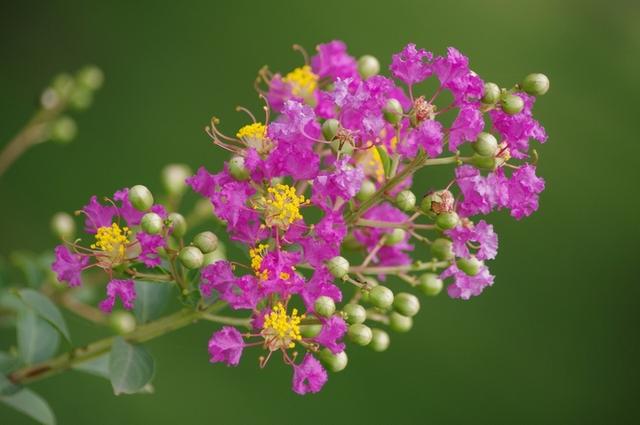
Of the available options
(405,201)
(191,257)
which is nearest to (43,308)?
(191,257)

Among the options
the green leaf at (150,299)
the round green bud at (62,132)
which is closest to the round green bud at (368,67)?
the green leaf at (150,299)

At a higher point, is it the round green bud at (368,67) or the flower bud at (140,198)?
the round green bud at (368,67)

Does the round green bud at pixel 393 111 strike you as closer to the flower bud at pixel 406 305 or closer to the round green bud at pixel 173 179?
the flower bud at pixel 406 305

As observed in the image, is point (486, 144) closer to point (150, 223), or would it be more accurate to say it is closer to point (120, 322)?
point (150, 223)

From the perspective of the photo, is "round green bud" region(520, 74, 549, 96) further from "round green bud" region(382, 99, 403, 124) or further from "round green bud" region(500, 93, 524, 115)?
"round green bud" region(382, 99, 403, 124)

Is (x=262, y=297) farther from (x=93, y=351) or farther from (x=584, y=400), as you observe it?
(x=584, y=400)

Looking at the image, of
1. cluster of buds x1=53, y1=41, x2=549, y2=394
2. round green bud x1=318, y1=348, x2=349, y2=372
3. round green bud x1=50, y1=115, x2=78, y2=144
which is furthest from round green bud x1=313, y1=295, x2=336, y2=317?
round green bud x1=50, y1=115, x2=78, y2=144
